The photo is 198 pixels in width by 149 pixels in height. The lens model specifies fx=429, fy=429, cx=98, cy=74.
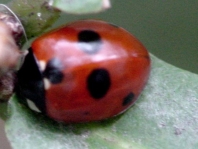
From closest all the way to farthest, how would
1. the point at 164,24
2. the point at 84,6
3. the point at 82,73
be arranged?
the point at 84,6, the point at 82,73, the point at 164,24

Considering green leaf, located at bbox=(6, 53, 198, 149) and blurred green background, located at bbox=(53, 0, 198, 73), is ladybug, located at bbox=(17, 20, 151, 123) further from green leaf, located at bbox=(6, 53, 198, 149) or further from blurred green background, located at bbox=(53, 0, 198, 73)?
blurred green background, located at bbox=(53, 0, 198, 73)

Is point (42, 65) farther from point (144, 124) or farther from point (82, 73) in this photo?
point (144, 124)

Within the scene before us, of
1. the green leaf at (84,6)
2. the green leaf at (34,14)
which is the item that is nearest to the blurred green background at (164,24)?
the green leaf at (34,14)

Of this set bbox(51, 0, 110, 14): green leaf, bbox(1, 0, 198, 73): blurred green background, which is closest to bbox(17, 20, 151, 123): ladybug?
bbox(51, 0, 110, 14): green leaf

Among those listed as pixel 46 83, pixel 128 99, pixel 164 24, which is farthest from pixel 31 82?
pixel 164 24

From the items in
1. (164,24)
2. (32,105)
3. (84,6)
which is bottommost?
(164,24)

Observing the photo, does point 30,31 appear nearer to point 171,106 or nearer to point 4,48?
point 4,48
